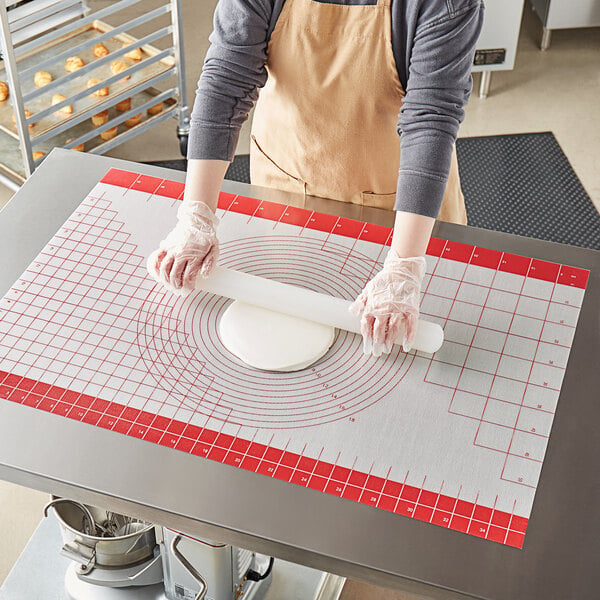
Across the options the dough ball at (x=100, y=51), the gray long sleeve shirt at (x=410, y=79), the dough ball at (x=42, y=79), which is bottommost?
the dough ball at (x=42, y=79)

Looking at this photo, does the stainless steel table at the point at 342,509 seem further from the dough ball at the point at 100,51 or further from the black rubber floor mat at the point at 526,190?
the dough ball at the point at 100,51

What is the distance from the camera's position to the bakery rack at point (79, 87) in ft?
8.61

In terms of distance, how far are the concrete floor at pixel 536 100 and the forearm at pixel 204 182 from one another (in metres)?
1.69

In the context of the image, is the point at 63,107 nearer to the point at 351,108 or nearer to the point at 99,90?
the point at 99,90

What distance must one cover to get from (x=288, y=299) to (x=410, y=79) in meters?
0.42

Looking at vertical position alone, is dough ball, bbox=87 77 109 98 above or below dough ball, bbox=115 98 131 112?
above

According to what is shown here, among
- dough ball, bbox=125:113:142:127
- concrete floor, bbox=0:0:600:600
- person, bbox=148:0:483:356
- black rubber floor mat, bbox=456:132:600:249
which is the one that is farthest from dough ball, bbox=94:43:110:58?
person, bbox=148:0:483:356

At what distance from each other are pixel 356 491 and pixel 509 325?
41cm

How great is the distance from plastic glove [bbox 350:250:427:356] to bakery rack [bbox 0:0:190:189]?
1.63m

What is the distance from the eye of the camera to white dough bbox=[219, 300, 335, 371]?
131 centimetres

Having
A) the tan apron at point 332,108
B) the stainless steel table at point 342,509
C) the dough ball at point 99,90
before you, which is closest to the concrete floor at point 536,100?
the dough ball at point 99,90

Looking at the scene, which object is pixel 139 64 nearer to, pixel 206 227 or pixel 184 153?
pixel 184 153

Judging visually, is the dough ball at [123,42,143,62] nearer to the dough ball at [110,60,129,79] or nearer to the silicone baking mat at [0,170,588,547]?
the dough ball at [110,60,129,79]

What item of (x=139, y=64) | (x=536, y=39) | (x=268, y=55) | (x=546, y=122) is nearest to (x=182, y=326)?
(x=268, y=55)
